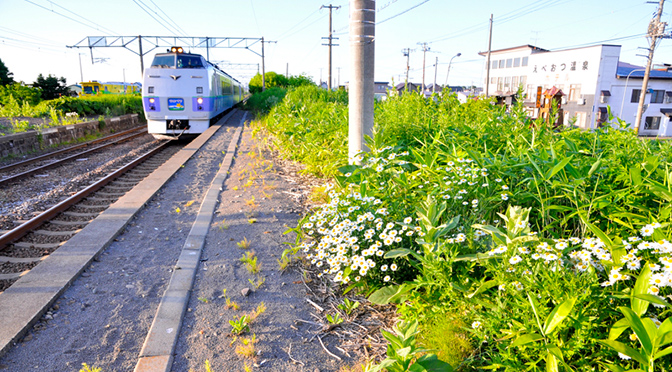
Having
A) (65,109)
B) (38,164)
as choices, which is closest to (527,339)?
(38,164)

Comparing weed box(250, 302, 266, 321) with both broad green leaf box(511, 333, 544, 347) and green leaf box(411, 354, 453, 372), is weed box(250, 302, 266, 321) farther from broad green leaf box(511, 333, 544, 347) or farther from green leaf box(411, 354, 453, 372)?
broad green leaf box(511, 333, 544, 347)

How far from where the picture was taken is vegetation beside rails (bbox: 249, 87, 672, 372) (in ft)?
5.92

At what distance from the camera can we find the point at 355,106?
4961 millimetres

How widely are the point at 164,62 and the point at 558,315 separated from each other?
580 inches

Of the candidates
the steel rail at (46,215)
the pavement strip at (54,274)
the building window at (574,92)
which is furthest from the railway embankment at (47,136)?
the building window at (574,92)

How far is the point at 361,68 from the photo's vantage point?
4.83 m

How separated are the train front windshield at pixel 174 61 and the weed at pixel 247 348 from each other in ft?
43.3

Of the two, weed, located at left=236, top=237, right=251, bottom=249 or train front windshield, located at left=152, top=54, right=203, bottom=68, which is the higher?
train front windshield, located at left=152, top=54, right=203, bottom=68

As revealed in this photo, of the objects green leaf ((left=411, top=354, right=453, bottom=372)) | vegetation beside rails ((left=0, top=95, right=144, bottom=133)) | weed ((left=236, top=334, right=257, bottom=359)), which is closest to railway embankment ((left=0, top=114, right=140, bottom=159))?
vegetation beside rails ((left=0, top=95, right=144, bottom=133))

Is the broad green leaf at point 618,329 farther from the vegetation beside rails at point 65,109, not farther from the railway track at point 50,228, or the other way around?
the vegetation beside rails at point 65,109

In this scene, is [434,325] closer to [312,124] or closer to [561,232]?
[561,232]

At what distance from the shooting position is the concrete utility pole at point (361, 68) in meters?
4.76

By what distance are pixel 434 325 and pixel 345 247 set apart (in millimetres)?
873

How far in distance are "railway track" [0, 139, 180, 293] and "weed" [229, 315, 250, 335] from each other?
8.14ft
